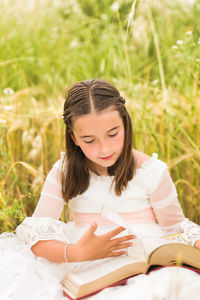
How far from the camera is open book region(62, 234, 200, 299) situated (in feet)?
4.09

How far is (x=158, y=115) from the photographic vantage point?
2402mm

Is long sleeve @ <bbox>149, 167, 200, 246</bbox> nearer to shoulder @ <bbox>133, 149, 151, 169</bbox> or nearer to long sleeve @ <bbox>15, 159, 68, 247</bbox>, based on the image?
shoulder @ <bbox>133, 149, 151, 169</bbox>

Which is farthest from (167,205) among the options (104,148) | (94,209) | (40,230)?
(40,230)

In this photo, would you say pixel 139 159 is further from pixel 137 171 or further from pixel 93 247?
pixel 93 247

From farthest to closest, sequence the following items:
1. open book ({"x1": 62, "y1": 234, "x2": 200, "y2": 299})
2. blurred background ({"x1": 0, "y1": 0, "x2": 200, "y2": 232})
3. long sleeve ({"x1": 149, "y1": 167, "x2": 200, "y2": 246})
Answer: blurred background ({"x1": 0, "y1": 0, "x2": 200, "y2": 232})
long sleeve ({"x1": 149, "y1": 167, "x2": 200, "y2": 246})
open book ({"x1": 62, "y1": 234, "x2": 200, "y2": 299})

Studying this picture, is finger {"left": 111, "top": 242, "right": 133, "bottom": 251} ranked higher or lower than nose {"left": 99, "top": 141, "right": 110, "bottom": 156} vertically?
lower

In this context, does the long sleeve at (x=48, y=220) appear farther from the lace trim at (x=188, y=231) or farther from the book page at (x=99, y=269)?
the lace trim at (x=188, y=231)

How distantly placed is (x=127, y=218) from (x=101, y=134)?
473 mm

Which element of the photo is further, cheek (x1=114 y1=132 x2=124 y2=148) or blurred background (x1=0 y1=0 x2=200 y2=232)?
blurred background (x1=0 y1=0 x2=200 y2=232)

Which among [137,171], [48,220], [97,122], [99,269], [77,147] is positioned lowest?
[99,269]

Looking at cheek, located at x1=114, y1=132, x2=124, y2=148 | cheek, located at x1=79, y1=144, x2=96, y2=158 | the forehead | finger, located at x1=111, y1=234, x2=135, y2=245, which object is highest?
the forehead

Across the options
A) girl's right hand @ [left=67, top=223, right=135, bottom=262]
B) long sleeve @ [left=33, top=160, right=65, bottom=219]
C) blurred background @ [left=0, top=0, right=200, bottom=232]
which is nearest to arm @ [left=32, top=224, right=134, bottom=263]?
girl's right hand @ [left=67, top=223, right=135, bottom=262]

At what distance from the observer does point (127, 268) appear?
1.28 metres

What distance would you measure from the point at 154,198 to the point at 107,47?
154 cm
